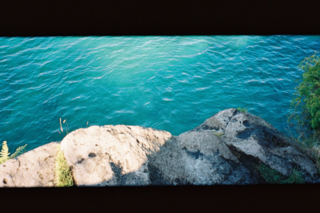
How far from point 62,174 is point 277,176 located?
16.8ft

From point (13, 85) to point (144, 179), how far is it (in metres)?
7.69

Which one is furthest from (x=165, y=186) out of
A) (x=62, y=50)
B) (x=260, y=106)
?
(x=62, y=50)

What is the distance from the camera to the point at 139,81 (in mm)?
9031

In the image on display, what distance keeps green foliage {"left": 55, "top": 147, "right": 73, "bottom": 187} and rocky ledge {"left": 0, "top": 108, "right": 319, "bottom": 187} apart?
0.10 meters

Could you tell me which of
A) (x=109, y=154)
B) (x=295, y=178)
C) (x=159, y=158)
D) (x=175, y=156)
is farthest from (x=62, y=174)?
(x=295, y=178)

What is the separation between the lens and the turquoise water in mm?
7504

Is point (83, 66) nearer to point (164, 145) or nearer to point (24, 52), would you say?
point (24, 52)

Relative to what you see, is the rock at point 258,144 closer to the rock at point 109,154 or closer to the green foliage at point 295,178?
the green foliage at point 295,178

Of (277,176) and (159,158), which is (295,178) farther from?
(159,158)

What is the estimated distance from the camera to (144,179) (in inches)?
171

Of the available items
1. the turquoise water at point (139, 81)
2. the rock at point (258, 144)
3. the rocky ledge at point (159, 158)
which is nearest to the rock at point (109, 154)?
the rocky ledge at point (159, 158)

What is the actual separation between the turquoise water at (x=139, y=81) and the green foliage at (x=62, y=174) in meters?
2.66

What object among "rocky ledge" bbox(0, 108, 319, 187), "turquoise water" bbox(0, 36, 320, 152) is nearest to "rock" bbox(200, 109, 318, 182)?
"rocky ledge" bbox(0, 108, 319, 187)

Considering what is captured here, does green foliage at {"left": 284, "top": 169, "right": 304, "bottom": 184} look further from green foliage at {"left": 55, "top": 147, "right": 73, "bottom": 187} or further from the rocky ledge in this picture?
green foliage at {"left": 55, "top": 147, "right": 73, "bottom": 187}
